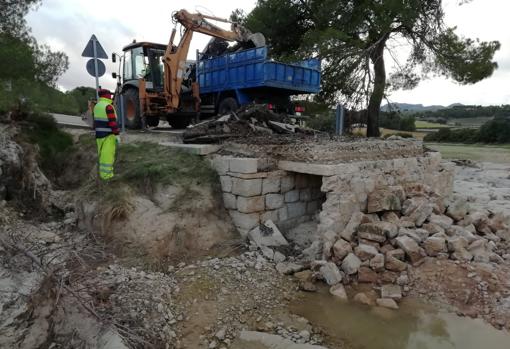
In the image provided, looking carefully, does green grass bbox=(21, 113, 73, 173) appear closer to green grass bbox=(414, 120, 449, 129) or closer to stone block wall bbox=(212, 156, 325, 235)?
stone block wall bbox=(212, 156, 325, 235)

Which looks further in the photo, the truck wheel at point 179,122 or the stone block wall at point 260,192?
the truck wheel at point 179,122

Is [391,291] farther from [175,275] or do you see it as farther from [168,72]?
[168,72]

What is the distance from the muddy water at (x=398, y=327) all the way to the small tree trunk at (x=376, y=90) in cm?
794

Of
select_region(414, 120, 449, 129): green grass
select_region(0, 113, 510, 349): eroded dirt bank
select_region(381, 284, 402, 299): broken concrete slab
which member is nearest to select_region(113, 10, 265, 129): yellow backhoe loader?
select_region(0, 113, 510, 349): eroded dirt bank

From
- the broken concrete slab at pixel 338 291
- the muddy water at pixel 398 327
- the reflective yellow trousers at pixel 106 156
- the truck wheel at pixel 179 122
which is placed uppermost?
the truck wheel at pixel 179 122

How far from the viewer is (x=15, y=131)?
272 inches

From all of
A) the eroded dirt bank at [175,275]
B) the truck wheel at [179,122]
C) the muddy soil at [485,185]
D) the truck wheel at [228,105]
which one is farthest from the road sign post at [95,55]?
the muddy soil at [485,185]

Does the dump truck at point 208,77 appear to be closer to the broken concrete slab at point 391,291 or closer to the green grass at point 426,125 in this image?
the broken concrete slab at point 391,291

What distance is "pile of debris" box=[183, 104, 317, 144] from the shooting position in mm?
6211

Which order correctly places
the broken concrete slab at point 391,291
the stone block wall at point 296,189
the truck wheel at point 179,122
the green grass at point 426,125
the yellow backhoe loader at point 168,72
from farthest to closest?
the green grass at point 426,125, the truck wheel at point 179,122, the yellow backhoe loader at point 168,72, the stone block wall at point 296,189, the broken concrete slab at point 391,291

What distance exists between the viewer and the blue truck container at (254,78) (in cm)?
898

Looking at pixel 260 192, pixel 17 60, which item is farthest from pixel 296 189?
pixel 17 60

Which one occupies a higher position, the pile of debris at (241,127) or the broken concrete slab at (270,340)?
the pile of debris at (241,127)

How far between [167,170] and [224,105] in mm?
4712
